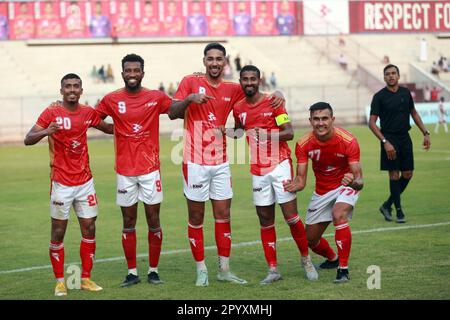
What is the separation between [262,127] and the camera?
11023 mm

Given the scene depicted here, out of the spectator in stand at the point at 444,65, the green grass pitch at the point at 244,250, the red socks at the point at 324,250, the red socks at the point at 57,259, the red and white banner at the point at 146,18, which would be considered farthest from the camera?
the spectator in stand at the point at 444,65

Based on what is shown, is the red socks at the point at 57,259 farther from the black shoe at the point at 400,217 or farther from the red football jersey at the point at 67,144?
the black shoe at the point at 400,217

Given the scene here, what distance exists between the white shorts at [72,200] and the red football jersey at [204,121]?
120cm

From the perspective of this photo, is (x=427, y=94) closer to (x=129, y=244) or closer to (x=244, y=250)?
(x=244, y=250)

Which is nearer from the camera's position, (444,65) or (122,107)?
(122,107)

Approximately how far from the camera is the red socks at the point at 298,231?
1105cm

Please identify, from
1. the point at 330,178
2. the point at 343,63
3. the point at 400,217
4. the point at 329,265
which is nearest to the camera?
the point at 330,178

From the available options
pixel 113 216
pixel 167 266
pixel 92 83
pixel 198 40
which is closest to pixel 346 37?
pixel 198 40

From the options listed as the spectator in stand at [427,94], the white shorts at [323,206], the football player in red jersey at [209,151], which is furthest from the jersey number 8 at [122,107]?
the spectator in stand at [427,94]

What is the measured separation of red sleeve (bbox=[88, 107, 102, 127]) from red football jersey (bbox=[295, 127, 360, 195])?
7.54 ft

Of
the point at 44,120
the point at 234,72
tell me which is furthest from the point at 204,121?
the point at 234,72

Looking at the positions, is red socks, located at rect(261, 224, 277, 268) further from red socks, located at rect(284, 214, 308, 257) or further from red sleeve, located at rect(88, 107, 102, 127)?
red sleeve, located at rect(88, 107, 102, 127)

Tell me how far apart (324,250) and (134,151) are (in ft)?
8.65
